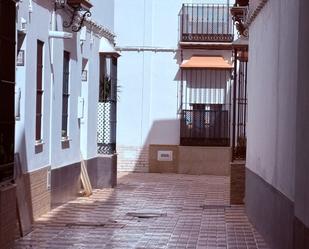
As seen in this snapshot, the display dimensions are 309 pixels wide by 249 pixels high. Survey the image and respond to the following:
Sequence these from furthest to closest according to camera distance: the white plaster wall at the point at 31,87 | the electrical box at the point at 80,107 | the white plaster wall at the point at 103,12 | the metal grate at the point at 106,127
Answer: the metal grate at the point at 106,127 < the white plaster wall at the point at 103,12 < the electrical box at the point at 80,107 < the white plaster wall at the point at 31,87

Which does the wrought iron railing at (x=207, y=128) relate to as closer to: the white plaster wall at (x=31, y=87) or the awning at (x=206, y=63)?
the awning at (x=206, y=63)

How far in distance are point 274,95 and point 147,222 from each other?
3.79m

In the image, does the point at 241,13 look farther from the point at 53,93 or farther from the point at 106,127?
the point at 106,127

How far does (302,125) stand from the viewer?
690cm

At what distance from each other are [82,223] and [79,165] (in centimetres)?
382

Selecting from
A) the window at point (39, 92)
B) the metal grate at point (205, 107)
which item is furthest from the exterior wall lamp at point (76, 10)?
the metal grate at point (205, 107)

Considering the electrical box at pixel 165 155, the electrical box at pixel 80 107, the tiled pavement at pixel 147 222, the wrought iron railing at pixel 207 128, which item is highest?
the electrical box at pixel 80 107

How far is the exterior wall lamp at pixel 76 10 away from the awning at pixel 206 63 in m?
7.76

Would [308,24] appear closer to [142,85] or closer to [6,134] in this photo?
[6,134]

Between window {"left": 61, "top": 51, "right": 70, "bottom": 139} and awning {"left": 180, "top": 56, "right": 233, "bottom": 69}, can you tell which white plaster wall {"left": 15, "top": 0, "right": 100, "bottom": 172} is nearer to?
window {"left": 61, "top": 51, "right": 70, "bottom": 139}

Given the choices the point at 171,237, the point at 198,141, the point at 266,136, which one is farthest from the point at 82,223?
the point at 198,141

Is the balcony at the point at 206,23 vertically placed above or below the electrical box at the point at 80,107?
above

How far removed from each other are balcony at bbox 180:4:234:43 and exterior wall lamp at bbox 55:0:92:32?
27.0 feet

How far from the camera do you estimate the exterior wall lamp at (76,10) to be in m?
13.5
